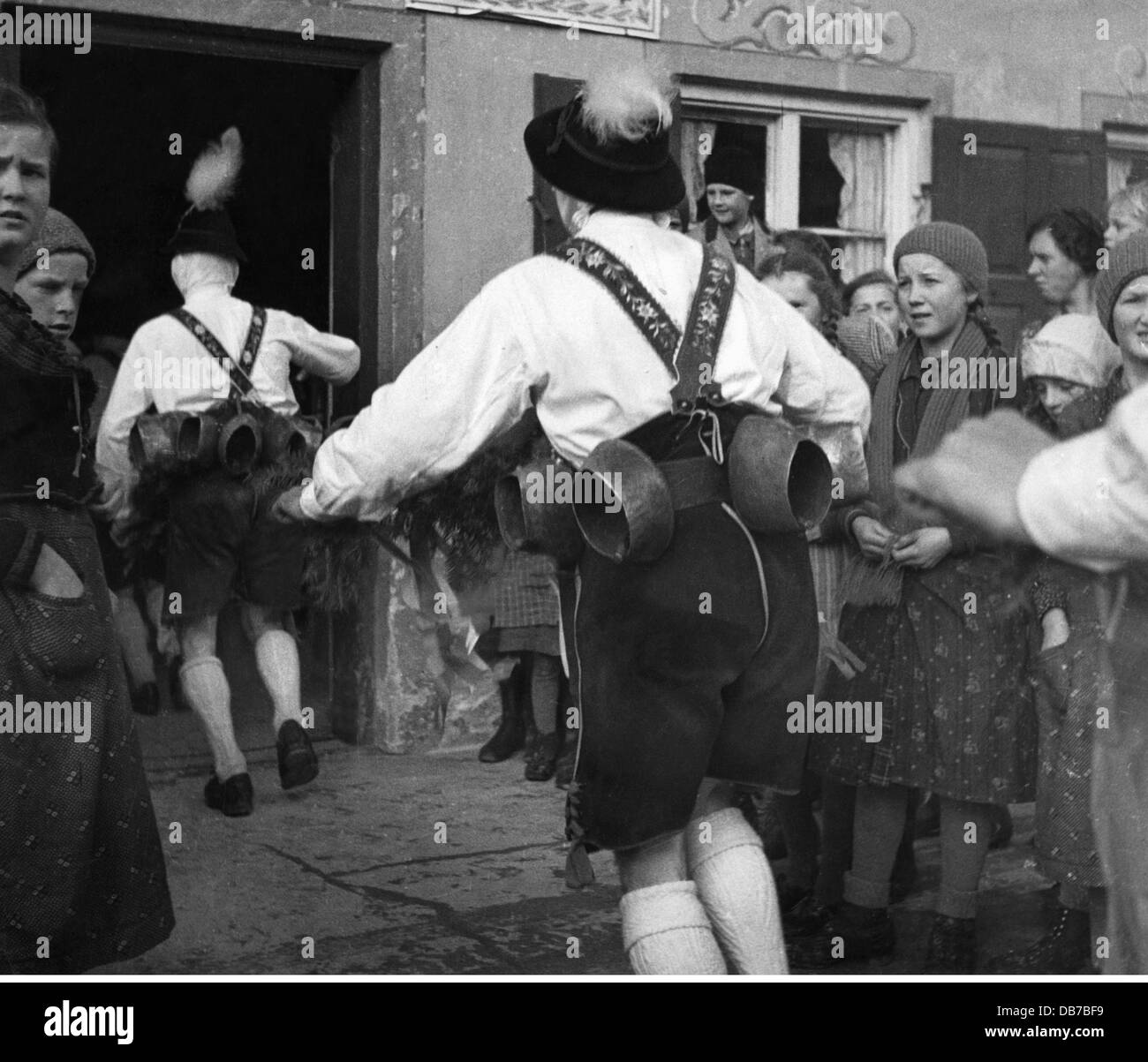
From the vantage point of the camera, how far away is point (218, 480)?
403 cm

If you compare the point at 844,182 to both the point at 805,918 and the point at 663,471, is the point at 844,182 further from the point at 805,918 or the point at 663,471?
the point at 663,471

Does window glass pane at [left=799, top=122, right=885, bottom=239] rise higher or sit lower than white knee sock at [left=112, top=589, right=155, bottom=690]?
higher

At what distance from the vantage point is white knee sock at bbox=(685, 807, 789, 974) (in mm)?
3074

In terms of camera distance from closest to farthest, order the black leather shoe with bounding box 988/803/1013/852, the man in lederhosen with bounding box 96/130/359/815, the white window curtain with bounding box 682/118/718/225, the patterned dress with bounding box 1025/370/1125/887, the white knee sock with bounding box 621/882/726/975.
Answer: the white knee sock with bounding box 621/882/726/975 → the patterned dress with bounding box 1025/370/1125/887 → the man in lederhosen with bounding box 96/130/359/815 → the black leather shoe with bounding box 988/803/1013/852 → the white window curtain with bounding box 682/118/718/225

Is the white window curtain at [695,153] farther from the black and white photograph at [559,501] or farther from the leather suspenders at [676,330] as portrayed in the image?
the leather suspenders at [676,330]

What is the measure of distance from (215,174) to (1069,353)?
2236 mm

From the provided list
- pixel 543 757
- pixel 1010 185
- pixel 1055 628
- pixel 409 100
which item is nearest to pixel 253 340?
pixel 409 100

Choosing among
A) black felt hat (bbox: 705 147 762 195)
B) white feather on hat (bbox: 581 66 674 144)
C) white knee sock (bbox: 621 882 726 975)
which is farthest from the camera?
black felt hat (bbox: 705 147 762 195)

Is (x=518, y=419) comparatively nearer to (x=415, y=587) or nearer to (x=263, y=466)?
(x=415, y=587)

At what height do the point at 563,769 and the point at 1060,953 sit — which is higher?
the point at 563,769

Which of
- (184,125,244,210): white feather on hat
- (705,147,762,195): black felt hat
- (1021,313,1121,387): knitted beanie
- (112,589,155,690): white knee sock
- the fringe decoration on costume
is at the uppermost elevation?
(705,147,762,195): black felt hat

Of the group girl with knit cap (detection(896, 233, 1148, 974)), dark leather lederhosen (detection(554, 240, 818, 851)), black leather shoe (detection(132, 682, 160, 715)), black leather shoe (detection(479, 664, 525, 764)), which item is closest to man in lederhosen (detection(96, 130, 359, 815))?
black leather shoe (detection(132, 682, 160, 715))

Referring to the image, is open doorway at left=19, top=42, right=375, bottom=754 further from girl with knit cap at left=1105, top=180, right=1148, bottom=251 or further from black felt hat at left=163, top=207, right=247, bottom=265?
girl with knit cap at left=1105, top=180, right=1148, bottom=251
